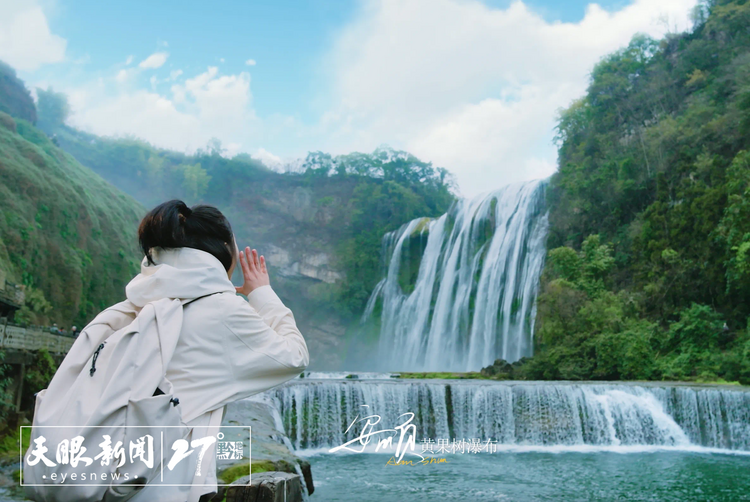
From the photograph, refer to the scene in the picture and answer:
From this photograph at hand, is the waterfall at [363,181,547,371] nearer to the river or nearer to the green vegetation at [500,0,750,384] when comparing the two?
the green vegetation at [500,0,750,384]

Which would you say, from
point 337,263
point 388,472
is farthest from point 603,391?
point 337,263

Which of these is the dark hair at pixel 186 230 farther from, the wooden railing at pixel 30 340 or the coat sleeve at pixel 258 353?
the wooden railing at pixel 30 340

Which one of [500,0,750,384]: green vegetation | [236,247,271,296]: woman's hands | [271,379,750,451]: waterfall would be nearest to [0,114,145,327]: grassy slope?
[271,379,750,451]: waterfall

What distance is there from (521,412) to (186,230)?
11.3 metres

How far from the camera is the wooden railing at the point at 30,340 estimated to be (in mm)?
8906

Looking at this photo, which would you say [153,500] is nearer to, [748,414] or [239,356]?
[239,356]

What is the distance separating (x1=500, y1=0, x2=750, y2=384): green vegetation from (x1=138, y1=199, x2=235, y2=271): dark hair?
51.5 ft

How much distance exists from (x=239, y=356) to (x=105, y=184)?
3538cm

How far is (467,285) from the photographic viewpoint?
26016 mm

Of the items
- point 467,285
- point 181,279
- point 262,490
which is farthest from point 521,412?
point 467,285

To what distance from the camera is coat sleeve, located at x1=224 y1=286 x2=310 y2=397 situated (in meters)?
1.33

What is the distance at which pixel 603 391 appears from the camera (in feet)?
39.1

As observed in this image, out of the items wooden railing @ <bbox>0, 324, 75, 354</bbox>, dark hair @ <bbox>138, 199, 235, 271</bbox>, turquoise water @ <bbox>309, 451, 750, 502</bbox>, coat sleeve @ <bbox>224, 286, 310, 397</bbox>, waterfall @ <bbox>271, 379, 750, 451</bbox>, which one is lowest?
turquoise water @ <bbox>309, 451, 750, 502</bbox>

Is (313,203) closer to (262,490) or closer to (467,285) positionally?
(467,285)
